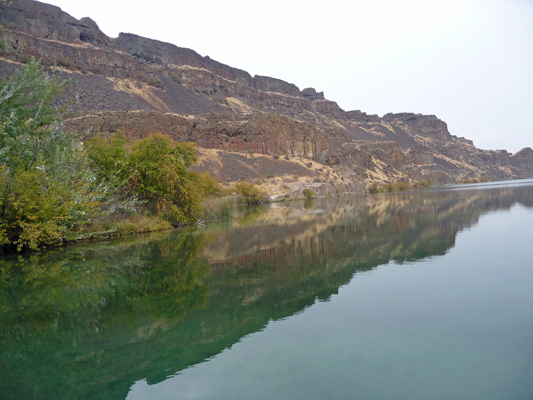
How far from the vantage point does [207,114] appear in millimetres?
98500

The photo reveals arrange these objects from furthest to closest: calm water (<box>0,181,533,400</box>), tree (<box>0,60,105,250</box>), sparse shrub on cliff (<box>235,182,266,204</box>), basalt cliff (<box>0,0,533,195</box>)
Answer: basalt cliff (<box>0,0,533,195</box>) → sparse shrub on cliff (<box>235,182,266,204</box>) → tree (<box>0,60,105,250</box>) → calm water (<box>0,181,533,400</box>)

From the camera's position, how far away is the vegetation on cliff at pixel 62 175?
15281 millimetres

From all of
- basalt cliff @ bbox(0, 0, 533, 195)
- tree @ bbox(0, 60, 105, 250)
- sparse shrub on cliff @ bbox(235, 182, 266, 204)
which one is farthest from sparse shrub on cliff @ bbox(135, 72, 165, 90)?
tree @ bbox(0, 60, 105, 250)

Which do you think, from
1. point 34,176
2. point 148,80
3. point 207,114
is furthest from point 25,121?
point 148,80

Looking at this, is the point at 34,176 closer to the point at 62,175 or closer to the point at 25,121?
the point at 62,175

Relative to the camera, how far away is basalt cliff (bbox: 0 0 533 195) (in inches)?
2972

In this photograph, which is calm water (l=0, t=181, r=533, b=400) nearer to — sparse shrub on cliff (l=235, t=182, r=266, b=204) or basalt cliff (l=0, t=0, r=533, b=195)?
basalt cliff (l=0, t=0, r=533, b=195)

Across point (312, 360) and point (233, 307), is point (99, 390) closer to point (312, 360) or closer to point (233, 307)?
point (312, 360)

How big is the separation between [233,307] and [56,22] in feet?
432

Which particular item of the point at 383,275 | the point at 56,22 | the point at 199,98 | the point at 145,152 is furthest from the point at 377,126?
the point at 383,275

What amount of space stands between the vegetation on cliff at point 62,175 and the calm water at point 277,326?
2.97 m

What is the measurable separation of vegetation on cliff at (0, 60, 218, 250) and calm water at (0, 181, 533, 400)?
2969 millimetres

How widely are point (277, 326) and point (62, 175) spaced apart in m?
16.1

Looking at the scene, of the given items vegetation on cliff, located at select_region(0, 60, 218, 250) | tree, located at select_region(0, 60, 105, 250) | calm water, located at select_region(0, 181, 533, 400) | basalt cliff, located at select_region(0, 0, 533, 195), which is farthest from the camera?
basalt cliff, located at select_region(0, 0, 533, 195)
